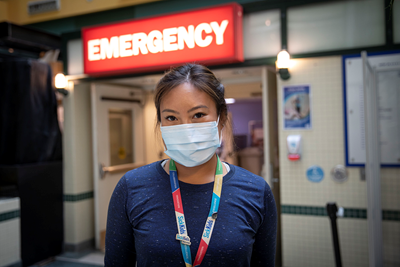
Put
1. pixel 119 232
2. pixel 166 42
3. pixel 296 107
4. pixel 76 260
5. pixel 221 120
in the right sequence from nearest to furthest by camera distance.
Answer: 1. pixel 119 232
2. pixel 221 120
3. pixel 296 107
4. pixel 166 42
5. pixel 76 260

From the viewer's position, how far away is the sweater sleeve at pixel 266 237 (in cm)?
129

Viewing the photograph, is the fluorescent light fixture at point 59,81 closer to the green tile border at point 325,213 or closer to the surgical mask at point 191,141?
the green tile border at point 325,213

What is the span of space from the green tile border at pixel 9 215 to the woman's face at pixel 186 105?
3.28 m

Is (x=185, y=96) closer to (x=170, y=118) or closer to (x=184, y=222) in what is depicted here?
(x=170, y=118)

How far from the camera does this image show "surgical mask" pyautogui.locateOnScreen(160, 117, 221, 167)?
1251 millimetres

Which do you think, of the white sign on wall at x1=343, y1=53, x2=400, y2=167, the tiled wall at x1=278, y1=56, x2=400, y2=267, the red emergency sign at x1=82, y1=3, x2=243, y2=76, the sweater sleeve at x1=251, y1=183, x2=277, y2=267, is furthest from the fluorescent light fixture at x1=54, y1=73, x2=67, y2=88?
the sweater sleeve at x1=251, y1=183, x2=277, y2=267

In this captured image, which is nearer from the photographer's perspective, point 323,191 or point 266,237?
point 266,237

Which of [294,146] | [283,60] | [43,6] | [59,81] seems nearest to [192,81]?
[283,60]

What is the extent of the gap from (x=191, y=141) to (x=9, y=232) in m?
3.39

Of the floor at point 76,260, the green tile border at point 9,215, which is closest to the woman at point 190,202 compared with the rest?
the green tile border at point 9,215

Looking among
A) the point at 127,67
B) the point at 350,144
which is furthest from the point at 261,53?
the point at 127,67

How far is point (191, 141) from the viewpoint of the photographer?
1270 mm

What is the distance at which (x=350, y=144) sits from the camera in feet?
10.3

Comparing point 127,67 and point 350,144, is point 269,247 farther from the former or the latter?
point 127,67
